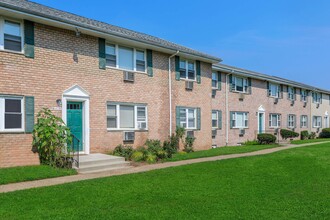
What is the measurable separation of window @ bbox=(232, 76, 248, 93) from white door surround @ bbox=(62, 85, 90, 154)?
14.0 meters

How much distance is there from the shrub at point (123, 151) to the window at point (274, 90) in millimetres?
18129

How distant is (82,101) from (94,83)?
0.95 metres

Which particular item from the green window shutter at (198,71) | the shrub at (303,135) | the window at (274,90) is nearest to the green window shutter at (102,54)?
the green window shutter at (198,71)

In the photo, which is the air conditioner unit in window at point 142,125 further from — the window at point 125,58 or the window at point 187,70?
the window at point 187,70

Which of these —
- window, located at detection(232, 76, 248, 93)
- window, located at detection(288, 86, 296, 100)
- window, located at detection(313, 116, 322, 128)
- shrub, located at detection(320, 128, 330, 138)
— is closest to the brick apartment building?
window, located at detection(232, 76, 248, 93)

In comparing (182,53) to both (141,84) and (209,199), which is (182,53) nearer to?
(141,84)

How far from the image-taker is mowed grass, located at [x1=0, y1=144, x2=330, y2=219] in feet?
19.4

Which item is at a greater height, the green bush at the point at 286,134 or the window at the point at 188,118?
the window at the point at 188,118

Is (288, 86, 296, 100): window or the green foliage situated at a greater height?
(288, 86, 296, 100): window

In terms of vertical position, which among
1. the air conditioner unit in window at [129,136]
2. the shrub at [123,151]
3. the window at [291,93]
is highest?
the window at [291,93]

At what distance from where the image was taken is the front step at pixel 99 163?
11.0 m

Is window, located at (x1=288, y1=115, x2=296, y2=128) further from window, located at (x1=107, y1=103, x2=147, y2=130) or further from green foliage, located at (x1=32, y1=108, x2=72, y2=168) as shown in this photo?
green foliage, located at (x1=32, y1=108, x2=72, y2=168)

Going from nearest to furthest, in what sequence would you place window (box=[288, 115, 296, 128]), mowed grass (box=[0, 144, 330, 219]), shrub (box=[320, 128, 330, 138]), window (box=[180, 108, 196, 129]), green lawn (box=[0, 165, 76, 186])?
mowed grass (box=[0, 144, 330, 219]) < green lawn (box=[0, 165, 76, 186]) < window (box=[180, 108, 196, 129]) < window (box=[288, 115, 296, 128]) < shrub (box=[320, 128, 330, 138])

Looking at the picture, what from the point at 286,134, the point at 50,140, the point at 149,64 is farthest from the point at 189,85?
the point at 286,134
